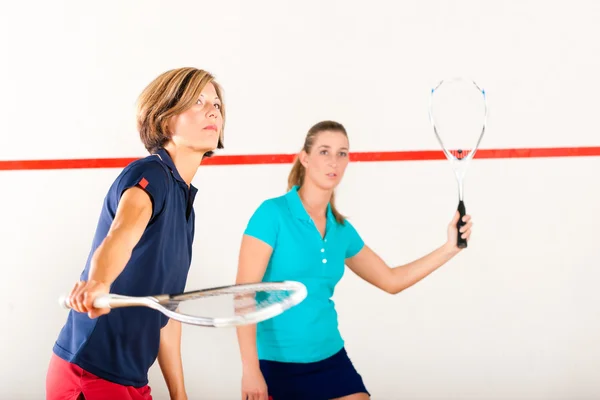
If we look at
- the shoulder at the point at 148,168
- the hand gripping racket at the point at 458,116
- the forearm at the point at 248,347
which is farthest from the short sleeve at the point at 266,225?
the hand gripping racket at the point at 458,116

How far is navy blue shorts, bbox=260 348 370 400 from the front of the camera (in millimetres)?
2041

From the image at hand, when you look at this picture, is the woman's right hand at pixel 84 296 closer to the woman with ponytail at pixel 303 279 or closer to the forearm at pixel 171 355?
the forearm at pixel 171 355

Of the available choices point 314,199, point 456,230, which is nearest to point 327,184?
point 314,199

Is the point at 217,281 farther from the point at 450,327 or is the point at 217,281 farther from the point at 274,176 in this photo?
the point at 450,327

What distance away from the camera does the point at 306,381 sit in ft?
6.72

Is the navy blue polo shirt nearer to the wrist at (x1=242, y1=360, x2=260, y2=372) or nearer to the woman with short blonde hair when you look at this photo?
the woman with short blonde hair

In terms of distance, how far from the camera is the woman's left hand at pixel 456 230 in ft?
6.87

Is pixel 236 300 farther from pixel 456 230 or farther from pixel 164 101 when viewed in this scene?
pixel 456 230

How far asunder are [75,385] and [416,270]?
1183mm

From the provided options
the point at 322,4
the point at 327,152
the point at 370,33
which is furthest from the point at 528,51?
Answer: the point at 327,152

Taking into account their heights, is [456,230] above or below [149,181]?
below

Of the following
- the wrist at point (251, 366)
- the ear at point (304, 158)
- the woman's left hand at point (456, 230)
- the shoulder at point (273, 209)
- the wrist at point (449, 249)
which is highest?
the ear at point (304, 158)

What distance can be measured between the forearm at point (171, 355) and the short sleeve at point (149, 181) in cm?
47

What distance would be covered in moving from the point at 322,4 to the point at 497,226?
1041 mm
